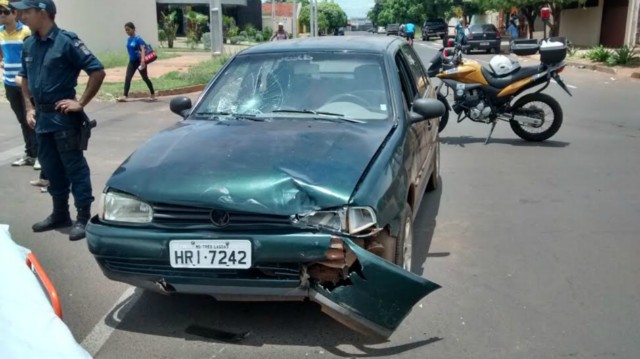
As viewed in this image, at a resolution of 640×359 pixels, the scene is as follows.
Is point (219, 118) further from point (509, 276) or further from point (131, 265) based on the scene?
point (509, 276)

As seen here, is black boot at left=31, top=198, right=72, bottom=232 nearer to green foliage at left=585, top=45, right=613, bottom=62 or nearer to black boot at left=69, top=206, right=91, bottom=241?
black boot at left=69, top=206, right=91, bottom=241

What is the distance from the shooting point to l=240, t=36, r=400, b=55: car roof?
497 centimetres

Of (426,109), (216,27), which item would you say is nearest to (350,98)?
(426,109)

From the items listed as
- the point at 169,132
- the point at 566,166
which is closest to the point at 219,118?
the point at 169,132

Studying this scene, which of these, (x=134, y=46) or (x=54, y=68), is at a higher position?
(x=54, y=68)

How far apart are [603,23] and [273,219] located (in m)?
35.6

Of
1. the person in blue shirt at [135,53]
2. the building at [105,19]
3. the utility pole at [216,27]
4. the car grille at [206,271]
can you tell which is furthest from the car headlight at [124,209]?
the building at [105,19]

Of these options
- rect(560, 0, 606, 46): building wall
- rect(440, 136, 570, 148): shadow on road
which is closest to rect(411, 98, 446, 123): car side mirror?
rect(440, 136, 570, 148): shadow on road

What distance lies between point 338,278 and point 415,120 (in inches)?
65.5

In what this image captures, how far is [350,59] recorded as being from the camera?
487 cm

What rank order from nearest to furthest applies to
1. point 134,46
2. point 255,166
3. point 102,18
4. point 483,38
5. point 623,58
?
point 255,166
point 134,46
point 623,58
point 102,18
point 483,38

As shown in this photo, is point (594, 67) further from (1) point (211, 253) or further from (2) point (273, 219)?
(1) point (211, 253)

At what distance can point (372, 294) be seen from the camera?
3.25 meters

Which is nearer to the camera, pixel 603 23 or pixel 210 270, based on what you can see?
pixel 210 270
